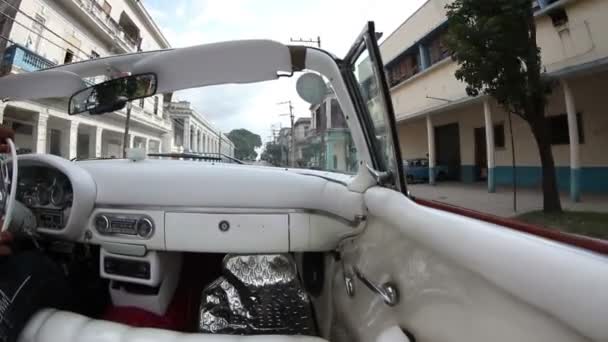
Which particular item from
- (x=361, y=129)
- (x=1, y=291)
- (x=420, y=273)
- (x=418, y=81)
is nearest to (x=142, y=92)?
(x=1, y=291)

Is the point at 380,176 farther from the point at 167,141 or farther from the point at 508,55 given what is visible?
the point at 508,55

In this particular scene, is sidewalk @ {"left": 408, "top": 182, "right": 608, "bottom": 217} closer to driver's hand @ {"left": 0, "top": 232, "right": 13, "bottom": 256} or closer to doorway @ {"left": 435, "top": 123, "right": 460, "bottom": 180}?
driver's hand @ {"left": 0, "top": 232, "right": 13, "bottom": 256}

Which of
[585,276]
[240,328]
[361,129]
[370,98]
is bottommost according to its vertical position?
[240,328]

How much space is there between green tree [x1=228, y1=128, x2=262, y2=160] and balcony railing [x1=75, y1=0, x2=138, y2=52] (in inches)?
529

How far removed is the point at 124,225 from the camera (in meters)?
1.46

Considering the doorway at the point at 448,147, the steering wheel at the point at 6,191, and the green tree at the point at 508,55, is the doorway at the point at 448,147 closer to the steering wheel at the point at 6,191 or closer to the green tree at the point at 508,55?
the green tree at the point at 508,55

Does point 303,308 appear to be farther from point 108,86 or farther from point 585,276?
point 108,86

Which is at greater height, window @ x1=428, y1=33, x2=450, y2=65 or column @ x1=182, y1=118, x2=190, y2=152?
window @ x1=428, y1=33, x2=450, y2=65

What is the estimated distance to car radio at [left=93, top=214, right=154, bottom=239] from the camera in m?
1.43

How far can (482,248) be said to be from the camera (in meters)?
0.56

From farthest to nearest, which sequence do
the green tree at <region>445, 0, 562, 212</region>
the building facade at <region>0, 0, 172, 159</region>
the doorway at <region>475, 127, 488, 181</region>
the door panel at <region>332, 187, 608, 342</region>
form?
the doorway at <region>475, 127, 488, 181</region> < the green tree at <region>445, 0, 562, 212</region> < the building facade at <region>0, 0, 172, 159</region> < the door panel at <region>332, 187, 608, 342</region>

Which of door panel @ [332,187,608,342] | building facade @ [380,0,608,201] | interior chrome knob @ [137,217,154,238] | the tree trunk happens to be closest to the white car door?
door panel @ [332,187,608,342]


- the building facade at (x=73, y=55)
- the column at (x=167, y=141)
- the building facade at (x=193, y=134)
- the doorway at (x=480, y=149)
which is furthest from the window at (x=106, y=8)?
the doorway at (x=480, y=149)

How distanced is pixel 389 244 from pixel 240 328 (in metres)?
0.86
